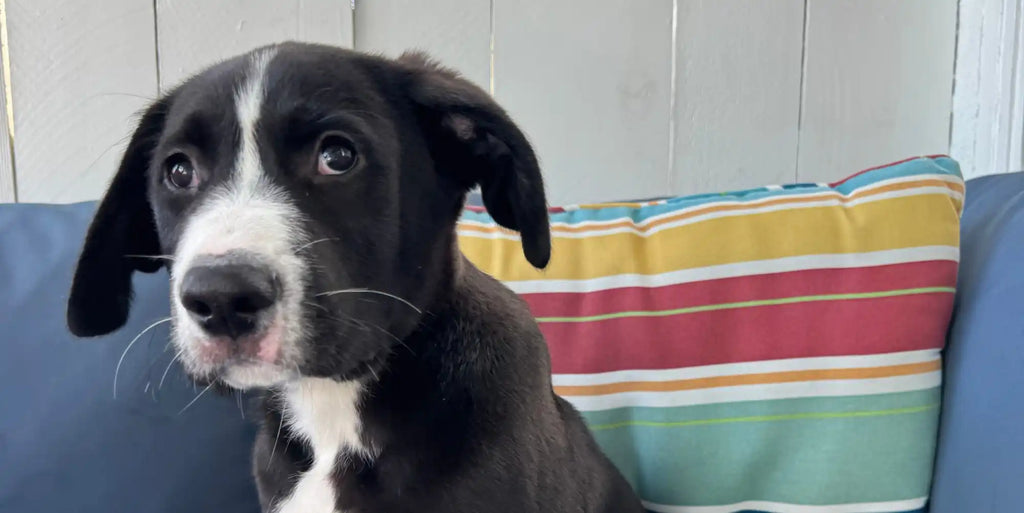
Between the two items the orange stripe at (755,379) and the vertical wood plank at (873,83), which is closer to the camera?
the orange stripe at (755,379)

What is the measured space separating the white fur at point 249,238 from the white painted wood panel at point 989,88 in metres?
1.84

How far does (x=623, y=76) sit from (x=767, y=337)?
841 mm

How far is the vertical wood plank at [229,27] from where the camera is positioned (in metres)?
1.67

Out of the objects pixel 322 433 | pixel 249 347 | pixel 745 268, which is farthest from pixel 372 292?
pixel 745 268

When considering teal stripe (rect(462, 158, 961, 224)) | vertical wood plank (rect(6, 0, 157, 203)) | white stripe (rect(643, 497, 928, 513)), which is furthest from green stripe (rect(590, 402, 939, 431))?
vertical wood plank (rect(6, 0, 157, 203))

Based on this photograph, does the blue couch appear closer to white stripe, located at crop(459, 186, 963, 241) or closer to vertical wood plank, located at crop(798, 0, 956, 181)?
white stripe, located at crop(459, 186, 963, 241)

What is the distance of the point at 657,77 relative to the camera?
1882mm

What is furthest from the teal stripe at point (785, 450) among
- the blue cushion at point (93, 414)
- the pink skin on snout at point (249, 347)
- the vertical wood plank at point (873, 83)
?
the vertical wood plank at point (873, 83)

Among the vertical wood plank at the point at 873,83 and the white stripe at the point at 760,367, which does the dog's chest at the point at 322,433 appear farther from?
the vertical wood plank at the point at 873,83

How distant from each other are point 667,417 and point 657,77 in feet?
3.08

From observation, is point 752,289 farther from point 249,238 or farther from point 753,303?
point 249,238

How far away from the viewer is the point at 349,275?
80cm

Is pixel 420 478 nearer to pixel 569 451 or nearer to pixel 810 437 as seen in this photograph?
pixel 569 451

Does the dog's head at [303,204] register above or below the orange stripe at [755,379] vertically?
above
